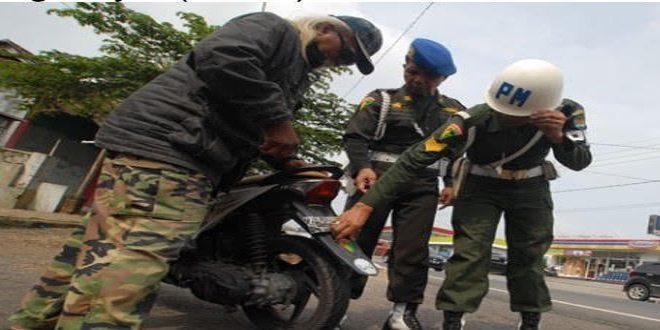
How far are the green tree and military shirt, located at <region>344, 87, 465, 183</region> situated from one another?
24.5ft

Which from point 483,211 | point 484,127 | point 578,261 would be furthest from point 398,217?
point 578,261

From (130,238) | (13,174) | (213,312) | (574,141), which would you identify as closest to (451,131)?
(574,141)

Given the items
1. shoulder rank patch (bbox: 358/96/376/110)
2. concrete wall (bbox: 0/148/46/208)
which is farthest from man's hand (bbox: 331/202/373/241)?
concrete wall (bbox: 0/148/46/208)

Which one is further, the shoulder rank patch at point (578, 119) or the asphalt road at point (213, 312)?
the asphalt road at point (213, 312)

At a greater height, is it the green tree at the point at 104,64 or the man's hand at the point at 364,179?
the green tree at the point at 104,64

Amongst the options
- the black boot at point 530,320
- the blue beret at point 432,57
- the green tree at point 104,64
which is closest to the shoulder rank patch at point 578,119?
the blue beret at point 432,57

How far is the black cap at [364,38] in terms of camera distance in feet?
8.62

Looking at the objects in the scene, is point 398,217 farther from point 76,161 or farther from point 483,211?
point 76,161

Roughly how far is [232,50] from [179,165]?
474 mm

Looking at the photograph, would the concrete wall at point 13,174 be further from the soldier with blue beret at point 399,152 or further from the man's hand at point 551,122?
the man's hand at point 551,122

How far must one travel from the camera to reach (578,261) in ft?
178

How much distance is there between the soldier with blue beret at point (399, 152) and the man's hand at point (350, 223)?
661mm

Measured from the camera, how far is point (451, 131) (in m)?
3.12

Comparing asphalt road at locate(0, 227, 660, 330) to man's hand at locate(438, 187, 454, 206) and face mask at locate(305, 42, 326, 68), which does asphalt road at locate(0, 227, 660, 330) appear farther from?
face mask at locate(305, 42, 326, 68)
